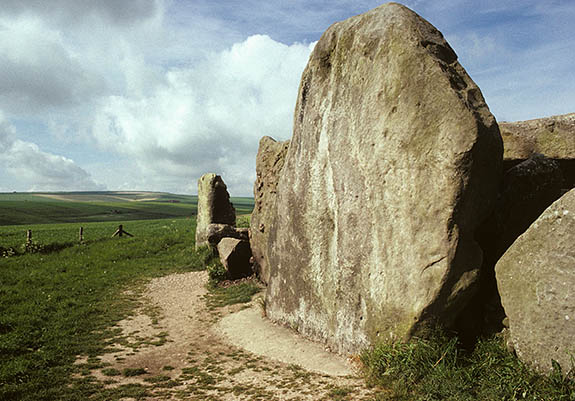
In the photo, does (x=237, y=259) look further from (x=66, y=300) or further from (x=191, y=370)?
(x=191, y=370)

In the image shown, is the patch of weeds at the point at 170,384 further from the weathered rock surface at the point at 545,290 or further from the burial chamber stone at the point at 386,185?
the weathered rock surface at the point at 545,290

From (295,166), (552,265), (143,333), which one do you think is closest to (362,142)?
(295,166)

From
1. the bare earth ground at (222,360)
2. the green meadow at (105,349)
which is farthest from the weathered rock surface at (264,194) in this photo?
the bare earth ground at (222,360)

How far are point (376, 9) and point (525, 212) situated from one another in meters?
5.37

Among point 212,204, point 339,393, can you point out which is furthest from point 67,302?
point 212,204

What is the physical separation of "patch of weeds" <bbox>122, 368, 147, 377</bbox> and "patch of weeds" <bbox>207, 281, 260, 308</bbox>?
16.7 ft

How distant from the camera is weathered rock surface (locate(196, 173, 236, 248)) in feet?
72.7

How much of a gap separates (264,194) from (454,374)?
10151mm

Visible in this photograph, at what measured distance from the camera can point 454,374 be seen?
6391mm

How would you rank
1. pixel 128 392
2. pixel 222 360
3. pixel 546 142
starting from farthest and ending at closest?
pixel 546 142 → pixel 222 360 → pixel 128 392

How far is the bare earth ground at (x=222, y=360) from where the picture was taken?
696 centimetres

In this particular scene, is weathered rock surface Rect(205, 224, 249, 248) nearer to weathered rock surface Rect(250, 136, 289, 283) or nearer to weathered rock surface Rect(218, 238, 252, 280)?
weathered rock surface Rect(218, 238, 252, 280)

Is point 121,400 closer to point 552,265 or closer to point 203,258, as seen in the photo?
point 552,265

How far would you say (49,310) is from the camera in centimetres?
1197
